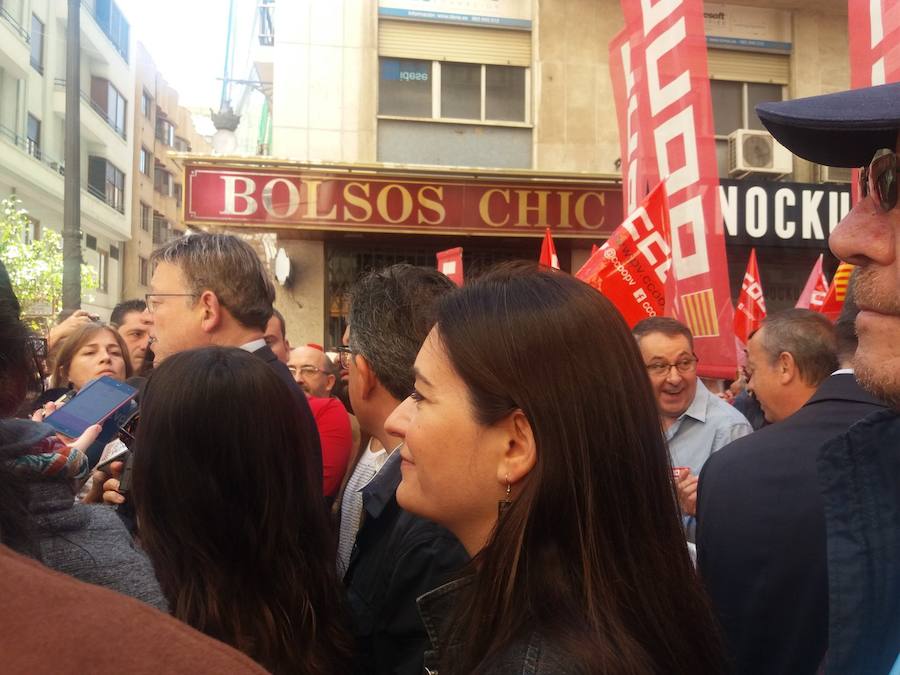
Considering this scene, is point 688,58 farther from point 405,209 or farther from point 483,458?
point 405,209

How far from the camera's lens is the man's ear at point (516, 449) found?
1.40 m

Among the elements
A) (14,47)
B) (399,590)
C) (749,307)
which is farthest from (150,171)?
(399,590)

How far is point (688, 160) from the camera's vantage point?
4.35 meters

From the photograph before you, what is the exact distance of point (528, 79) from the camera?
11312 millimetres

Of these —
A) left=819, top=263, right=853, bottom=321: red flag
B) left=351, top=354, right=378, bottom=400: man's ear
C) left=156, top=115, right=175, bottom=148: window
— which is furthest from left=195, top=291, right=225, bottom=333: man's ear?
left=156, top=115, right=175, bottom=148: window

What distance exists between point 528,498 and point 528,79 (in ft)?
35.1

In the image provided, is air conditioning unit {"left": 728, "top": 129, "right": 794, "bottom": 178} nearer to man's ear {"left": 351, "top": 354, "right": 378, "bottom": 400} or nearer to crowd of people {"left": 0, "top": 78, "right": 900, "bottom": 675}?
crowd of people {"left": 0, "top": 78, "right": 900, "bottom": 675}

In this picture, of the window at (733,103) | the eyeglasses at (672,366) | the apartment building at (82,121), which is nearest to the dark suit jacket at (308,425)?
the eyeglasses at (672,366)

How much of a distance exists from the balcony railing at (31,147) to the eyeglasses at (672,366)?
86.0 ft

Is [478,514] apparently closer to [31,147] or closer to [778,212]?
[778,212]

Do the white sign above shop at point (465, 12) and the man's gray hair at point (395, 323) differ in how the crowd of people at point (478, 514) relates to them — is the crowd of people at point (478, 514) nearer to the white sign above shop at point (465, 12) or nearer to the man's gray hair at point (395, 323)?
the man's gray hair at point (395, 323)

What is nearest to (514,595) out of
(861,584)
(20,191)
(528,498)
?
(528,498)

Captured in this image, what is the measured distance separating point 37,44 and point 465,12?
21.9 metres

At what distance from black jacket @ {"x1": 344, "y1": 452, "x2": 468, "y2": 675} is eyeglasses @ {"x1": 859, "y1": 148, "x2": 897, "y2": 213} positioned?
1112 millimetres
